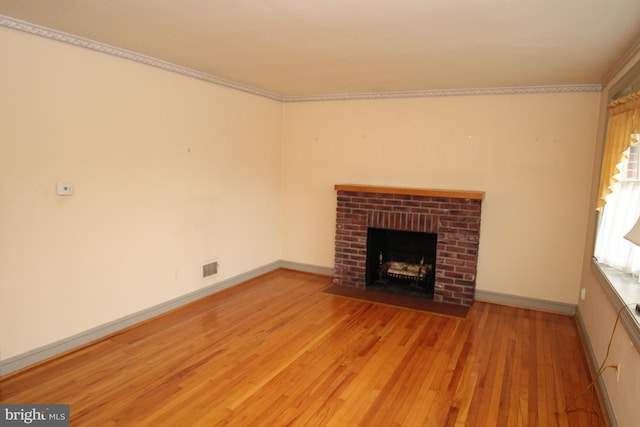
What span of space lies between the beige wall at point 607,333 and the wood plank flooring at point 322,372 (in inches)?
8.9

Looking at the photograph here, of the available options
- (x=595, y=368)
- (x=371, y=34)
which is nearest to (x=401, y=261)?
(x=595, y=368)

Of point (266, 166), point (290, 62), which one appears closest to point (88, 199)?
point (290, 62)

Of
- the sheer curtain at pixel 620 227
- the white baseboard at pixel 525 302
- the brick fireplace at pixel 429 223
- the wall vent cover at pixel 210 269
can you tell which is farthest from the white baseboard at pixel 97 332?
the sheer curtain at pixel 620 227

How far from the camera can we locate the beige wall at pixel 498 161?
4285mm

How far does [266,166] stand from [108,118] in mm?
2349

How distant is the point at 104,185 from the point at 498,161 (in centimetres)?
399

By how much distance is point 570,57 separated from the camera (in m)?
A: 3.21

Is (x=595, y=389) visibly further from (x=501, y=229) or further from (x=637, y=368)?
(x=501, y=229)

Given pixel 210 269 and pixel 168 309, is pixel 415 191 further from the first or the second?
pixel 168 309

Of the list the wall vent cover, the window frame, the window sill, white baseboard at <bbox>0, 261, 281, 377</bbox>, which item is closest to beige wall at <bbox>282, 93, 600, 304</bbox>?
the window frame

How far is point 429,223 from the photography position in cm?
472

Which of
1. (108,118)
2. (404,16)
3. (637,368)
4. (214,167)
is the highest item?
(404,16)

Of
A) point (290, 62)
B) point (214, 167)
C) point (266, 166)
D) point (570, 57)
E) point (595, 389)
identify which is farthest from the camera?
point (266, 166)

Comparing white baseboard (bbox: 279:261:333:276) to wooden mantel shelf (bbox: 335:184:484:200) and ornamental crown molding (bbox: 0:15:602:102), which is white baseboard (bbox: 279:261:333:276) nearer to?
wooden mantel shelf (bbox: 335:184:484:200)
